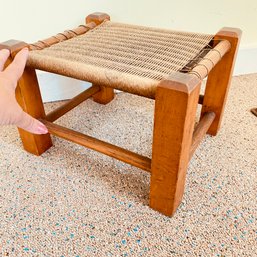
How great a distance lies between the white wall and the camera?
782 mm

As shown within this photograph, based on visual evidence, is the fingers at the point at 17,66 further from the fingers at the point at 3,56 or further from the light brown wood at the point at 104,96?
the light brown wood at the point at 104,96

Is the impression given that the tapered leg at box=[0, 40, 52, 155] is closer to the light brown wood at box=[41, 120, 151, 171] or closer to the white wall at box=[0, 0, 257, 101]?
the light brown wood at box=[41, 120, 151, 171]

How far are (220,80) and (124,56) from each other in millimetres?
275

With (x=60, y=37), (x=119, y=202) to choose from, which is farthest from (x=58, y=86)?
(x=119, y=202)

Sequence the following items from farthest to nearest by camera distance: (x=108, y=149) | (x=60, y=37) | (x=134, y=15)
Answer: (x=134, y=15) → (x=60, y=37) → (x=108, y=149)

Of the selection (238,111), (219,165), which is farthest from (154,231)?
(238,111)

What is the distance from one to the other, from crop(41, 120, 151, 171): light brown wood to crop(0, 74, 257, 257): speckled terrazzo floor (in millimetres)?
95

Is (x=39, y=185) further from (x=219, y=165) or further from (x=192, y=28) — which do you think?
(x=192, y=28)

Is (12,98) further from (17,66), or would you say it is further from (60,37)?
(60,37)

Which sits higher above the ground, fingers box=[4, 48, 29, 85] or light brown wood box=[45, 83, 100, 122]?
fingers box=[4, 48, 29, 85]

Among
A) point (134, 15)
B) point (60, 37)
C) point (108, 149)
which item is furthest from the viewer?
point (134, 15)

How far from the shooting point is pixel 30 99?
0.61 m

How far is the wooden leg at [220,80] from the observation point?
1.97 feet

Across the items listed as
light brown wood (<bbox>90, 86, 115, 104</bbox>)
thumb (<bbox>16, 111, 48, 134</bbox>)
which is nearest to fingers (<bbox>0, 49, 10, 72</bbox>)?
thumb (<bbox>16, 111, 48, 134</bbox>)
